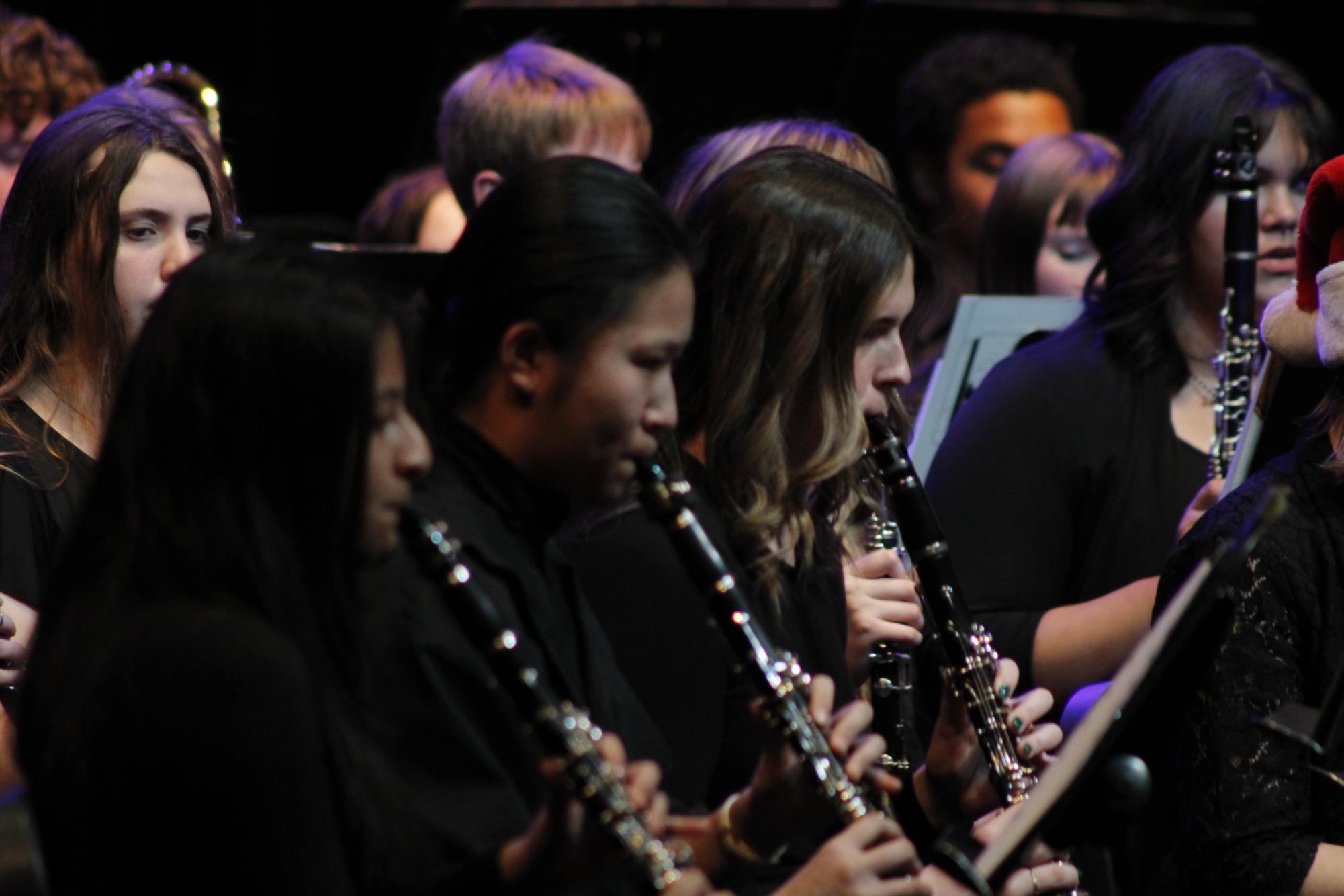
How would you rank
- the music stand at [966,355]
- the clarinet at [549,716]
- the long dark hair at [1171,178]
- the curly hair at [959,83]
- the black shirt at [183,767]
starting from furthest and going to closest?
the curly hair at [959,83] → the music stand at [966,355] → the long dark hair at [1171,178] → the clarinet at [549,716] → the black shirt at [183,767]

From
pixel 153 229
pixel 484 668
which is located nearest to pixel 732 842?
pixel 484 668

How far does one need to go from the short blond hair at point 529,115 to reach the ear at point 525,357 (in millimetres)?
1700

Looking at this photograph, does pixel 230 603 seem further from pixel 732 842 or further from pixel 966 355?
pixel 966 355

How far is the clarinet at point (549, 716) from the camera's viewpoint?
1403mm

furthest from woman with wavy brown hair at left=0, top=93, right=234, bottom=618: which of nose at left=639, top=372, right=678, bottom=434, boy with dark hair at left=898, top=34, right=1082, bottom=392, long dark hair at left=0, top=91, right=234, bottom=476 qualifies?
boy with dark hair at left=898, top=34, right=1082, bottom=392

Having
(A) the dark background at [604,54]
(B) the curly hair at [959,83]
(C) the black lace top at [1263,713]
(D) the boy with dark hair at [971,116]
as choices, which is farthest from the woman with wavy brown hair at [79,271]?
(B) the curly hair at [959,83]

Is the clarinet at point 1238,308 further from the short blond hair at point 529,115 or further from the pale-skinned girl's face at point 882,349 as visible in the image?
the short blond hair at point 529,115

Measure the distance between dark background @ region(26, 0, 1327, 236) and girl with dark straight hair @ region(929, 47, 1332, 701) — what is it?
115 cm

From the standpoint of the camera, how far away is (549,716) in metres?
1.43

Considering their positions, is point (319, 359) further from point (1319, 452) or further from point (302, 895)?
point (1319, 452)

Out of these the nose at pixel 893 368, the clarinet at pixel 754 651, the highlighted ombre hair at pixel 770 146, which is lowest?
the clarinet at pixel 754 651

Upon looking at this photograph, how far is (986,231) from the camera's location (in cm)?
404

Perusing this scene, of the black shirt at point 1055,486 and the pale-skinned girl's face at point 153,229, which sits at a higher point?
Result: the pale-skinned girl's face at point 153,229

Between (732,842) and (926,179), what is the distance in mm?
3380
